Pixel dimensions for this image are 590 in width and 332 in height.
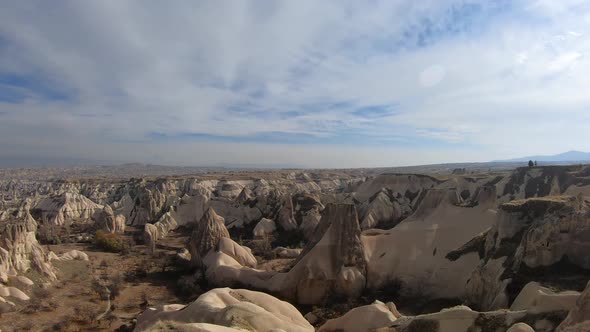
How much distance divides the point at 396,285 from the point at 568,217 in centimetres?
1149

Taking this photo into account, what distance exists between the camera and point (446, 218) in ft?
104

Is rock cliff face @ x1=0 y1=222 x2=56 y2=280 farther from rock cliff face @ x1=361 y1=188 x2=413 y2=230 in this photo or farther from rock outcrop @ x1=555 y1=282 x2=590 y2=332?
rock cliff face @ x1=361 y1=188 x2=413 y2=230

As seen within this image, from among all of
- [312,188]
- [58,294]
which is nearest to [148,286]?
[58,294]

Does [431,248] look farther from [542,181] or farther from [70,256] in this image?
[542,181]

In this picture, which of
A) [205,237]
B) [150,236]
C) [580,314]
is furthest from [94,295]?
[580,314]

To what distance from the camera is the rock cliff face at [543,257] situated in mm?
18375

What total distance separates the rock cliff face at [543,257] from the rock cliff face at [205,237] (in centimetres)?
2258

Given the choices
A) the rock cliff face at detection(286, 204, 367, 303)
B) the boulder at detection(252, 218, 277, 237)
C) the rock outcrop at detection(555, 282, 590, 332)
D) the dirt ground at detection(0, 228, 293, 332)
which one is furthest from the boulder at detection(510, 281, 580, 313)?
the boulder at detection(252, 218, 277, 237)

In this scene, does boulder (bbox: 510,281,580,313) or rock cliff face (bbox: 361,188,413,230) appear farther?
rock cliff face (bbox: 361,188,413,230)

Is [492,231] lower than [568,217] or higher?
lower

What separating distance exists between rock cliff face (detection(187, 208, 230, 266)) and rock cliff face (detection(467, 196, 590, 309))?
22.6 m

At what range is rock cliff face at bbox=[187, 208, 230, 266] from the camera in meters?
35.4

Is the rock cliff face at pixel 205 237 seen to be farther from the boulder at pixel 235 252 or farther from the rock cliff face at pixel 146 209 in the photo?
the rock cliff face at pixel 146 209

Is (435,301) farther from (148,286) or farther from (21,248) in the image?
(21,248)
